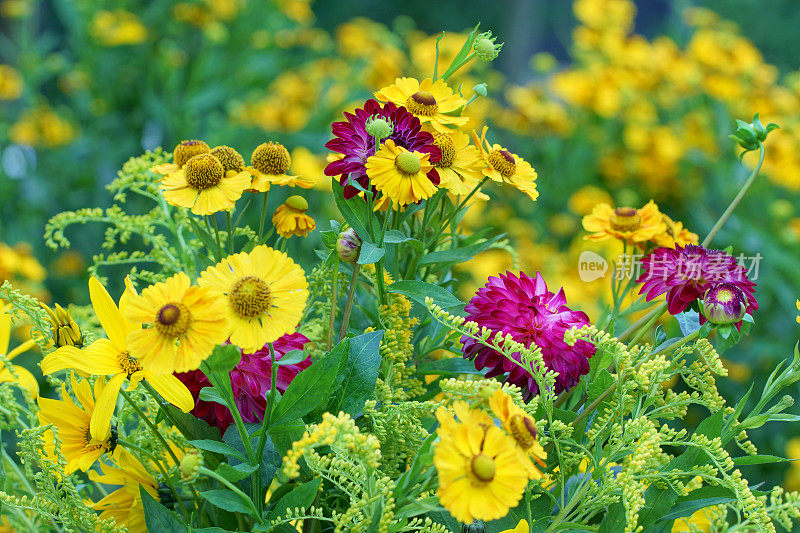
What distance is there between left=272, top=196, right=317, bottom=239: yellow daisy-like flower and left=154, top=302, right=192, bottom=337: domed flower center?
Answer: 0.12 metres

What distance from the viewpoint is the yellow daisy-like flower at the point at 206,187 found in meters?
0.34

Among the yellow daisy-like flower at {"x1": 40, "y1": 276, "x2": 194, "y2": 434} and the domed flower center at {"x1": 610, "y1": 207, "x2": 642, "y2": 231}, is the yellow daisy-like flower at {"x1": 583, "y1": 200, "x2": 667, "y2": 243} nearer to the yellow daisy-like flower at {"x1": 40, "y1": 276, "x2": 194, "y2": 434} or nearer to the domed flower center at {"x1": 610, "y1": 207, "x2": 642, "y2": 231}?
the domed flower center at {"x1": 610, "y1": 207, "x2": 642, "y2": 231}

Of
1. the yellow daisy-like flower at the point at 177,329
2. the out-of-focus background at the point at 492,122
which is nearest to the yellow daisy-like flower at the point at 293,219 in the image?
the yellow daisy-like flower at the point at 177,329

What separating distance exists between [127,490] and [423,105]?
244 mm

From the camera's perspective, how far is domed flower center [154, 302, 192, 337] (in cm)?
25

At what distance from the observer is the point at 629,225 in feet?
1.43

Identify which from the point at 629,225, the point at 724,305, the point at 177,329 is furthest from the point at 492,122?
the point at 177,329

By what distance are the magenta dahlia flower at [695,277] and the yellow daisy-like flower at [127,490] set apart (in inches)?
10.8

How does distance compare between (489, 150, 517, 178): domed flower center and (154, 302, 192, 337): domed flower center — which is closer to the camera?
(154, 302, 192, 337): domed flower center

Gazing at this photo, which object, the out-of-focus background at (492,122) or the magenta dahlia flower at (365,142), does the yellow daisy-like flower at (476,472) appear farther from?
the out-of-focus background at (492,122)

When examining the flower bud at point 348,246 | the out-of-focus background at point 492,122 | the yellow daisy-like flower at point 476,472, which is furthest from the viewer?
the out-of-focus background at point 492,122

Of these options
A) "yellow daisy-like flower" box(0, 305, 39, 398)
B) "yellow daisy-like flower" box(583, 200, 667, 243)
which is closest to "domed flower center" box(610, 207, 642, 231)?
"yellow daisy-like flower" box(583, 200, 667, 243)

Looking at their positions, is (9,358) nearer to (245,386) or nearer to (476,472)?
(245,386)

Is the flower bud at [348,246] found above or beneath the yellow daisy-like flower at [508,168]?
beneath
